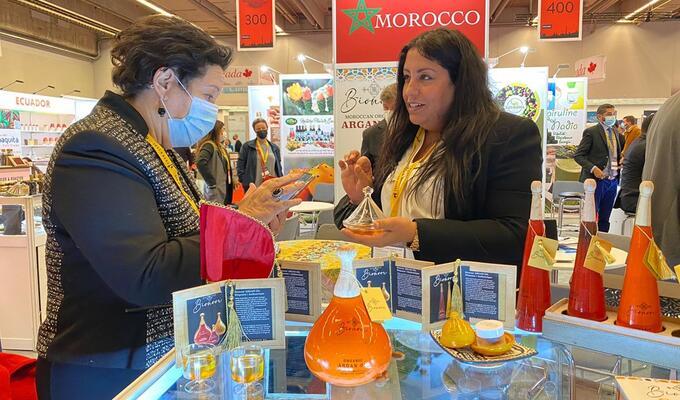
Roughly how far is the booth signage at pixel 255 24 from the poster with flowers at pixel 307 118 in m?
0.93

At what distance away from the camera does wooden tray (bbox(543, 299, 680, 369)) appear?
94cm

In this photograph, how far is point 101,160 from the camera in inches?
44.1

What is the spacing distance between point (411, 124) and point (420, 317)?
88cm

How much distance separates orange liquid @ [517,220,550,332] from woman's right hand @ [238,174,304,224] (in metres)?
0.58

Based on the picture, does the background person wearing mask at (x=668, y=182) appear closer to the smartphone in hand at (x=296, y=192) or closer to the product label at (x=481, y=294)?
the product label at (x=481, y=294)

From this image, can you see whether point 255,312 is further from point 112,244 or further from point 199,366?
point 112,244

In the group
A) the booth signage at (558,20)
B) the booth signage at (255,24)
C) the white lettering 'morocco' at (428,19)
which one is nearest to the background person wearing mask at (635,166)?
the white lettering 'morocco' at (428,19)

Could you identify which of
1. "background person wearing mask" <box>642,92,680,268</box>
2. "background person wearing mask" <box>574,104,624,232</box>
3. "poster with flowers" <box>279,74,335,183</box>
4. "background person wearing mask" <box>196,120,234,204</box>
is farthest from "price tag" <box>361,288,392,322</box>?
"poster with flowers" <box>279,74,335,183</box>

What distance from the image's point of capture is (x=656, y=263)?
97 cm

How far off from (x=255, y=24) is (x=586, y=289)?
24.1 feet

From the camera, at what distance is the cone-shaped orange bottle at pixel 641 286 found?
98cm

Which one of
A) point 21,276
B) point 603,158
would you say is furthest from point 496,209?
point 603,158

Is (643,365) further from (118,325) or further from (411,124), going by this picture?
(118,325)

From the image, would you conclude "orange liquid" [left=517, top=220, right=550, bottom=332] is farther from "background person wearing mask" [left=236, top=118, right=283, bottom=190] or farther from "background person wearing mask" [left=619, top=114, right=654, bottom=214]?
"background person wearing mask" [left=236, top=118, right=283, bottom=190]
